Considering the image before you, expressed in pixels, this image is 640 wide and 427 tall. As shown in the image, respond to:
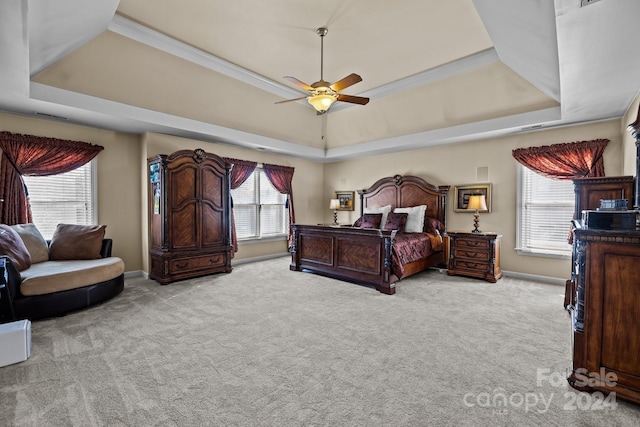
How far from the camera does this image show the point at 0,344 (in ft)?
7.12

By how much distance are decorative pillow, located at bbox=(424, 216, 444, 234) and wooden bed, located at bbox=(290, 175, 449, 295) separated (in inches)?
3.2

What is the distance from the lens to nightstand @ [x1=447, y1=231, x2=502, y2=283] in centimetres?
463

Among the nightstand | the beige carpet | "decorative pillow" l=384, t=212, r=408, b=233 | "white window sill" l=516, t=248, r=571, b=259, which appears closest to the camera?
the beige carpet

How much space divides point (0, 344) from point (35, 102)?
9.82ft

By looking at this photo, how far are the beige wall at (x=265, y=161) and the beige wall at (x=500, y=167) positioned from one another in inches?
75.9

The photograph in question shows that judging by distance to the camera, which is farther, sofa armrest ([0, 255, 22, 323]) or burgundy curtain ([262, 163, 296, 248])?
burgundy curtain ([262, 163, 296, 248])

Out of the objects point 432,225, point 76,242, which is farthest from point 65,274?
point 432,225

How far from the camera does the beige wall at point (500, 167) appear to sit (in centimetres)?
431

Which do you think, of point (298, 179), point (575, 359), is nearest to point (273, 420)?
point (575, 359)

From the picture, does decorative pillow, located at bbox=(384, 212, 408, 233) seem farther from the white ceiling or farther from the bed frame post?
the white ceiling

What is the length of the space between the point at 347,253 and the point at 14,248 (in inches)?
162

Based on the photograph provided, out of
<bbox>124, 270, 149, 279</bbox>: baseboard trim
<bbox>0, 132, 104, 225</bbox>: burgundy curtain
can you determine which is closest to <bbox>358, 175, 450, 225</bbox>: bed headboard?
<bbox>124, 270, 149, 279</bbox>: baseboard trim

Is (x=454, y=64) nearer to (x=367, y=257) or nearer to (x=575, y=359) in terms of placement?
(x=367, y=257)

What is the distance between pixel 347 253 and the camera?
4.61 meters
